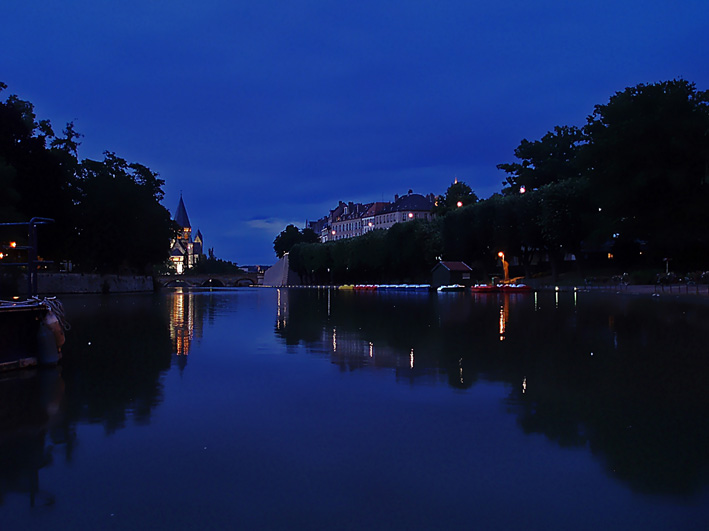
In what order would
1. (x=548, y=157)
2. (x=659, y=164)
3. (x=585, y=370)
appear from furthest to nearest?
(x=548, y=157) < (x=659, y=164) < (x=585, y=370)

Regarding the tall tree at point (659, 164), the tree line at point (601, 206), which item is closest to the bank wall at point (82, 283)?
the tree line at point (601, 206)

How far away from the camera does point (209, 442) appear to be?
316 inches

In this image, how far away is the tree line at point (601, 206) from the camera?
204 ft

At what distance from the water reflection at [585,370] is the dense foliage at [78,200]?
37668mm

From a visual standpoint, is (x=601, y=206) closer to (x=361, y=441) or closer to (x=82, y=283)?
(x=82, y=283)

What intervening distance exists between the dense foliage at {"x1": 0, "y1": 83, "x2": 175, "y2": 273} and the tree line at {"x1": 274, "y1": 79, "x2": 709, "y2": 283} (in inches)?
1699

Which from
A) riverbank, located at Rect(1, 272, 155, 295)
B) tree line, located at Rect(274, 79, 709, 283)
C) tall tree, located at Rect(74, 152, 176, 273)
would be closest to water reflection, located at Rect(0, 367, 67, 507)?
tree line, located at Rect(274, 79, 709, 283)

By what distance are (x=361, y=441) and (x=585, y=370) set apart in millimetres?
7058

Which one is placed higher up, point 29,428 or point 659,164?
point 659,164

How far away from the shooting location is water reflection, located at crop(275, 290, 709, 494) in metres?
7.57

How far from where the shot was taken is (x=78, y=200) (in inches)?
3174

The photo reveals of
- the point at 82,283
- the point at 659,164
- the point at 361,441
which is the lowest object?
the point at 361,441

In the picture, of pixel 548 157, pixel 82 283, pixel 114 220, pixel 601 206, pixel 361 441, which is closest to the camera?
pixel 361 441

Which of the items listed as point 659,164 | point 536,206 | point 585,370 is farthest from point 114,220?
point 585,370
